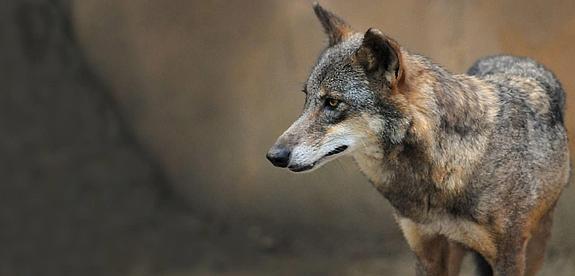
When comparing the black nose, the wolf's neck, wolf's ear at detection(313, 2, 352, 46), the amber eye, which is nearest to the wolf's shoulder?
the wolf's neck

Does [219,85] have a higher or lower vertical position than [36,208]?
higher

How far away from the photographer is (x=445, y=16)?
25.6 ft

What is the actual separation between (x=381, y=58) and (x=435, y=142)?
61 cm

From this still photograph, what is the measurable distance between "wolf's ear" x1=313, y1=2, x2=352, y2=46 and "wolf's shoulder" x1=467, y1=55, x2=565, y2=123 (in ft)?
3.26

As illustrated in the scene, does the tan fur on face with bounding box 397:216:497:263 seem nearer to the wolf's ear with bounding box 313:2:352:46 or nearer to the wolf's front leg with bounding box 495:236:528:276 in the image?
the wolf's front leg with bounding box 495:236:528:276

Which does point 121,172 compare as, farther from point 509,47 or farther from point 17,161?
point 509,47

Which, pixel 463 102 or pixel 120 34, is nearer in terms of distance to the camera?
pixel 463 102

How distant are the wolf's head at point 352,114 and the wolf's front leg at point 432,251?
2.95ft

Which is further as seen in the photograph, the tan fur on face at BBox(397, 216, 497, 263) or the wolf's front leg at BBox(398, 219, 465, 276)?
the wolf's front leg at BBox(398, 219, 465, 276)

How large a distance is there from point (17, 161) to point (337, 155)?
2.81 meters

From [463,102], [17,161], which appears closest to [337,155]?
[463,102]

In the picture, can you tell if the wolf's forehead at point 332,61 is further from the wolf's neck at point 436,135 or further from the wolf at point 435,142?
the wolf's neck at point 436,135

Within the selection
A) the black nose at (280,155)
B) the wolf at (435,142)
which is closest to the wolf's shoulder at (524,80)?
the wolf at (435,142)

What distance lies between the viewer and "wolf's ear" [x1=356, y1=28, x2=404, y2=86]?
4.84m
